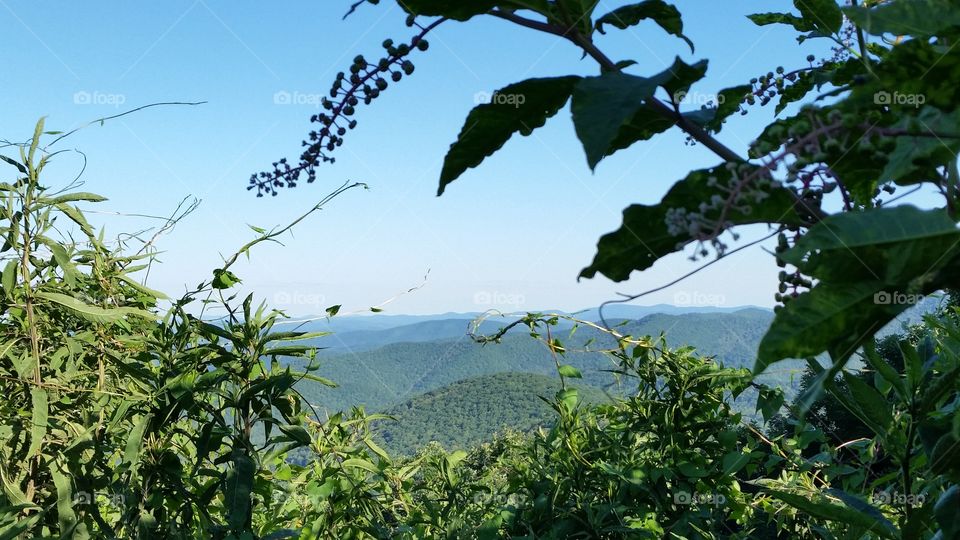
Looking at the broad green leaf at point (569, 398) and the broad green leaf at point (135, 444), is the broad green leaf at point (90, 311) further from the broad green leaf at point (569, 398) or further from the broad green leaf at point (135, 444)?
the broad green leaf at point (569, 398)

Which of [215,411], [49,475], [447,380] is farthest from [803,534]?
[447,380]

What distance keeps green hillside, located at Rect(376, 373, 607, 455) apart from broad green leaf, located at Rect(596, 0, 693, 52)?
47.4 m

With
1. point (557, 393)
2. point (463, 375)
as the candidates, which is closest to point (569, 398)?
point (557, 393)

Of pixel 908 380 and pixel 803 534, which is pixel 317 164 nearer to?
pixel 908 380

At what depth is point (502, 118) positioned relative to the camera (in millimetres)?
812

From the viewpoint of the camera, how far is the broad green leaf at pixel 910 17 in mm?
688

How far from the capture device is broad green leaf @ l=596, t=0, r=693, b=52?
33.7 inches

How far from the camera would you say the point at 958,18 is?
2.19 feet

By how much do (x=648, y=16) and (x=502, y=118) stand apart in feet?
0.79

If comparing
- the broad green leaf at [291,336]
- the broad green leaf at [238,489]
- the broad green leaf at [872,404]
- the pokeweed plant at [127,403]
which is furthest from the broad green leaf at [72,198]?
the broad green leaf at [872,404]

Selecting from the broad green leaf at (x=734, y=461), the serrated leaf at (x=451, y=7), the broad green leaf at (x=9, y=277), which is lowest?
the broad green leaf at (x=734, y=461)

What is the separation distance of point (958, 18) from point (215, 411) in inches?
60.3
